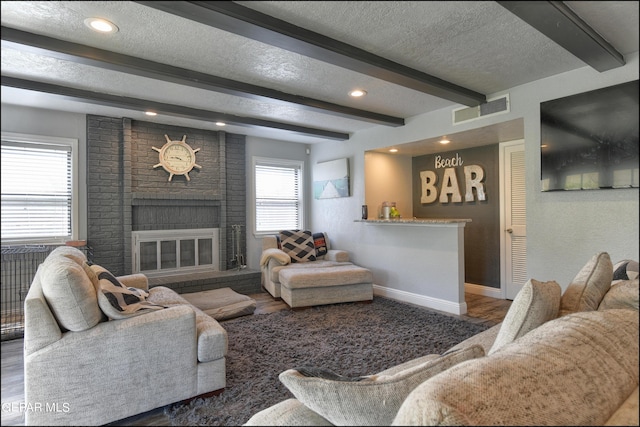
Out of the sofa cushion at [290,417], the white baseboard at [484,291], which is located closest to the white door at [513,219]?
the white baseboard at [484,291]

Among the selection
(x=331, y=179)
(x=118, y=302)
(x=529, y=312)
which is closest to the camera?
(x=529, y=312)

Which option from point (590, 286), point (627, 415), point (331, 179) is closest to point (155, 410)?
point (627, 415)

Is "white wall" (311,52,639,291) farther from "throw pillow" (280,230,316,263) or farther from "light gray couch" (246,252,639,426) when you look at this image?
"throw pillow" (280,230,316,263)

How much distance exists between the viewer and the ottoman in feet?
12.2

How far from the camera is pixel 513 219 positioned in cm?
398

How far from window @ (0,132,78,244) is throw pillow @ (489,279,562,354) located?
1.36 meters

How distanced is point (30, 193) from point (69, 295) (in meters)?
→ 0.89

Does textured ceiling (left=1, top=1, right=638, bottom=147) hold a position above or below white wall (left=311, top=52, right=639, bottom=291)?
above

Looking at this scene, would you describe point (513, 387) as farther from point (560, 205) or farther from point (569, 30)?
point (569, 30)

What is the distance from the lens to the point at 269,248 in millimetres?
4711

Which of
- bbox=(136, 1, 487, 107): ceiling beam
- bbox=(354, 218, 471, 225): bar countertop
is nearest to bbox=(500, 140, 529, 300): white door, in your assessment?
bbox=(354, 218, 471, 225): bar countertop

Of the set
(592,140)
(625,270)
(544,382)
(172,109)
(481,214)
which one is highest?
(172,109)

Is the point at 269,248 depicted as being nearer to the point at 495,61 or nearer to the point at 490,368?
the point at 495,61

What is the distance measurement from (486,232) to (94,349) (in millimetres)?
4250
